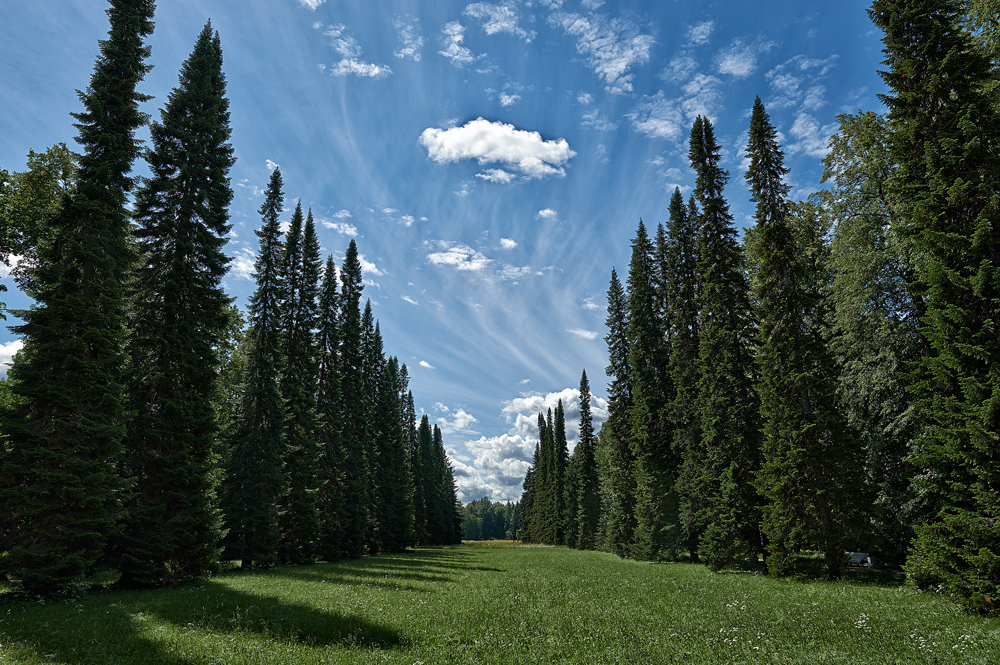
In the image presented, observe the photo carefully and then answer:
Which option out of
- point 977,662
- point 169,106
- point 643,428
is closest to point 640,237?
point 643,428

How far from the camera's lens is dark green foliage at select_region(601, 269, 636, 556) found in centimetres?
4259

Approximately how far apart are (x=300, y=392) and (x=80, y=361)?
17.9 m

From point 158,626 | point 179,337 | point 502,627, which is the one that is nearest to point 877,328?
point 502,627

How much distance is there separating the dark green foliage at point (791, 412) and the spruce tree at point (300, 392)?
26974mm

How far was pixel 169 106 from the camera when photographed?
22953mm

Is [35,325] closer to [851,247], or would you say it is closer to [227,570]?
[227,570]

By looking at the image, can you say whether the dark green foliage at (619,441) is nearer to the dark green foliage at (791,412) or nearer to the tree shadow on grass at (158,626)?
the dark green foliage at (791,412)

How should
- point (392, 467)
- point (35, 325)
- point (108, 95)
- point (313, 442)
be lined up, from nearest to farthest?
1. point (35, 325)
2. point (108, 95)
3. point (313, 442)
4. point (392, 467)

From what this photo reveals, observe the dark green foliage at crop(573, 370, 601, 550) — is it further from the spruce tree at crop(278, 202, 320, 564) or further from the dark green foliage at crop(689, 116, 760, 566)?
the spruce tree at crop(278, 202, 320, 564)

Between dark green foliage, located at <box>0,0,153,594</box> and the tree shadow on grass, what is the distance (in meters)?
1.72

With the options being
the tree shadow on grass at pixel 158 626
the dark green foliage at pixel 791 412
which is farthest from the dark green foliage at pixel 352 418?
the dark green foliage at pixel 791 412

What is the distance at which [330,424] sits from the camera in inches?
1515

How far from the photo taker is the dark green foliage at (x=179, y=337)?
18.4m

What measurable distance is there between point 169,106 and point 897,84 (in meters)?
31.2
